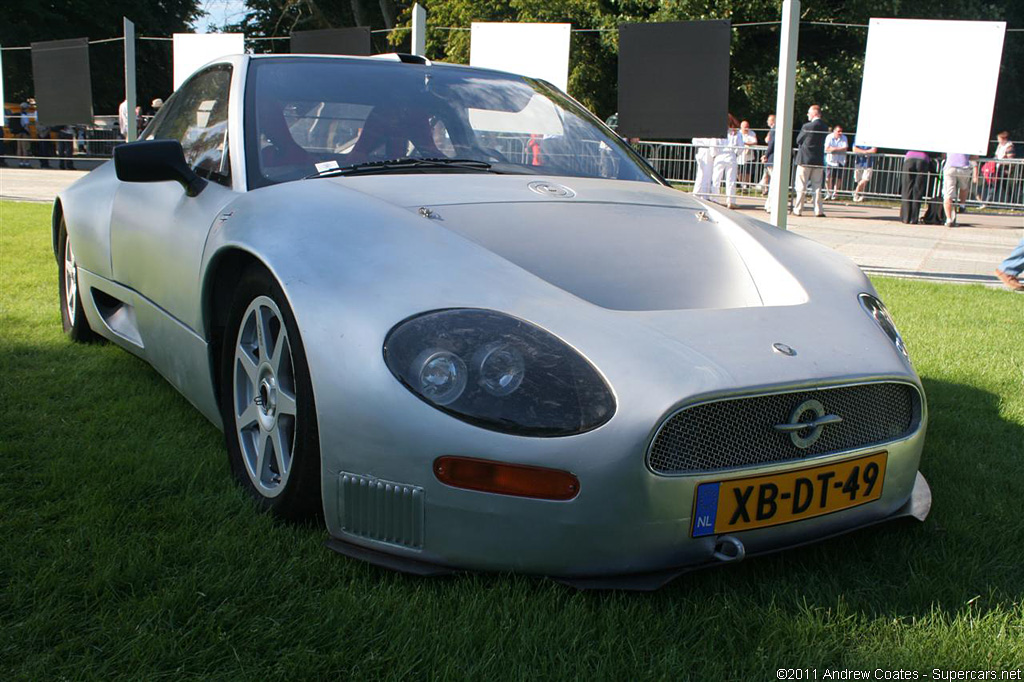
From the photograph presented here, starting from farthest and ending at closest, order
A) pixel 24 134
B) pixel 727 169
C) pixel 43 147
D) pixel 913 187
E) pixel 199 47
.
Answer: pixel 24 134, pixel 43 147, pixel 727 169, pixel 913 187, pixel 199 47

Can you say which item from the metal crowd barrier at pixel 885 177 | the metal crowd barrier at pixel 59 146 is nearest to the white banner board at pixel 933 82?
the metal crowd barrier at pixel 885 177

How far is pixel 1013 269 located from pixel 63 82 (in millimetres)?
14231

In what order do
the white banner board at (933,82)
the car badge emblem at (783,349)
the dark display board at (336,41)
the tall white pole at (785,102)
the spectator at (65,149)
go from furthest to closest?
the spectator at (65,149) < the dark display board at (336,41) < the white banner board at (933,82) < the tall white pole at (785,102) < the car badge emblem at (783,349)

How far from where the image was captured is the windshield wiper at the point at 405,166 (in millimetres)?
2972

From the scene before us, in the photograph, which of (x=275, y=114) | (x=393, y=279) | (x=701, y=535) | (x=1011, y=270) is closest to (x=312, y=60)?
(x=275, y=114)

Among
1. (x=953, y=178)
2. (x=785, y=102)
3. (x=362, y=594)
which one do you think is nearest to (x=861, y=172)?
(x=953, y=178)

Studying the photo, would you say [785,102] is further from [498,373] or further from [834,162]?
[834,162]

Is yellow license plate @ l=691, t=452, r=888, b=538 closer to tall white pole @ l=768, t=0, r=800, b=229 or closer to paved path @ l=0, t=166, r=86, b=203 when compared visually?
tall white pole @ l=768, t=0, r=800, b=229

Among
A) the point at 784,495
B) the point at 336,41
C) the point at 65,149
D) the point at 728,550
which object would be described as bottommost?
the point at 65,149

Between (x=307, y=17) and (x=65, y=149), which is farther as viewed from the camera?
(x=307, y=17)

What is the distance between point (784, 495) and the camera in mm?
2121

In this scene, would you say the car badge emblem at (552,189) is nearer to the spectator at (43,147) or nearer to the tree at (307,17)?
the spectator at (43,147)

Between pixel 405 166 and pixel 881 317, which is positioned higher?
pixel 405 166

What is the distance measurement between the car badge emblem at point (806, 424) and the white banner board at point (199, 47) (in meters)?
12.4
